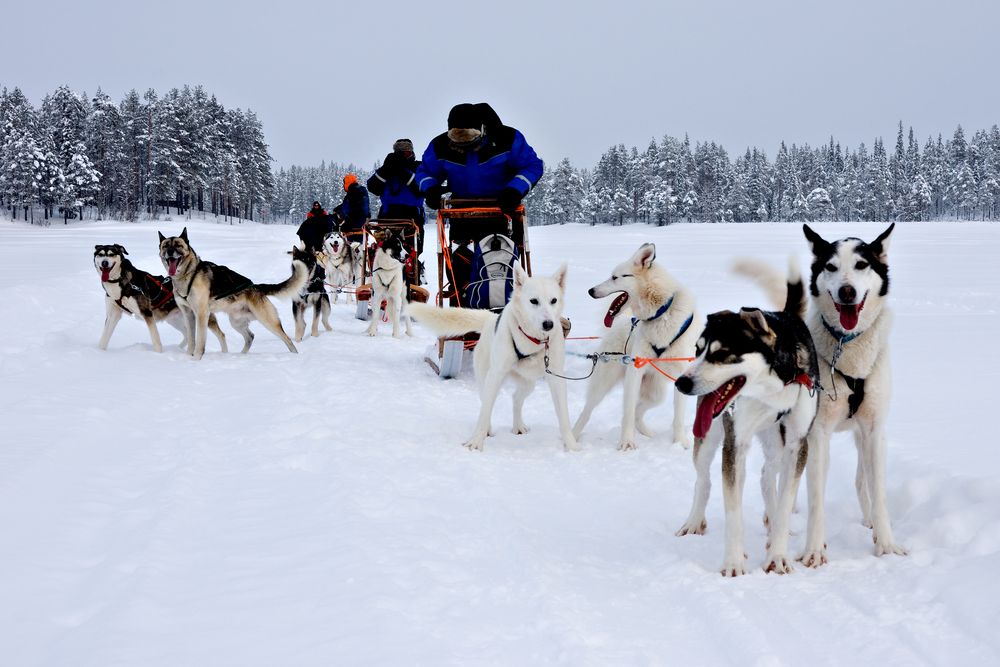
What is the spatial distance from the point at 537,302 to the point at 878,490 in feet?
6.71

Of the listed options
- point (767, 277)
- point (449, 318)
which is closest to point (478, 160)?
point (449, 318)

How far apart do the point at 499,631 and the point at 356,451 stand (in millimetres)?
1973

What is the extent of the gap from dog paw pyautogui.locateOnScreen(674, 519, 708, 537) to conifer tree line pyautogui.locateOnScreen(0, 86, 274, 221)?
5507 centimetres

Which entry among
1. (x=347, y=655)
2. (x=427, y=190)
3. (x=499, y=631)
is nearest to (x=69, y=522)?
(x=347, y=655)

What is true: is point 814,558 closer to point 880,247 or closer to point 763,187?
point 880,247

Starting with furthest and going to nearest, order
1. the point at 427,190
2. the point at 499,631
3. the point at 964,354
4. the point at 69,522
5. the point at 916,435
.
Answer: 1. the point at 427,190
2. the point at 964,354
3. the point at 916,435
4. the point at 69,522
5. the point at 499,631

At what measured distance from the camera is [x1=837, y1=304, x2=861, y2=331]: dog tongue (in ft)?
8.53

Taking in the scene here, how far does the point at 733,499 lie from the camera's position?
8.09ft

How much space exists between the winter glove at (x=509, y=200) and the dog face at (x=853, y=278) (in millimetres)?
3518

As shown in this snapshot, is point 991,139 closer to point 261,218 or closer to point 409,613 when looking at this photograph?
point 261,218

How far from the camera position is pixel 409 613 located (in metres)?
2.03

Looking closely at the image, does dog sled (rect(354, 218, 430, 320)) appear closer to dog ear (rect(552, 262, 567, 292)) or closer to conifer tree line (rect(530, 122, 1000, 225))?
dog ear (rect(552, 262, 567, 292))

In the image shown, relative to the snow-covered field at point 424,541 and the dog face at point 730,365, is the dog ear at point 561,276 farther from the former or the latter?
the dog face at point 730,365

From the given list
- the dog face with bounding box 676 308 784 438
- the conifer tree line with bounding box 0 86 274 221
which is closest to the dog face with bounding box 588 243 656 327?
the dog face with bounding box 676 308 784 438
